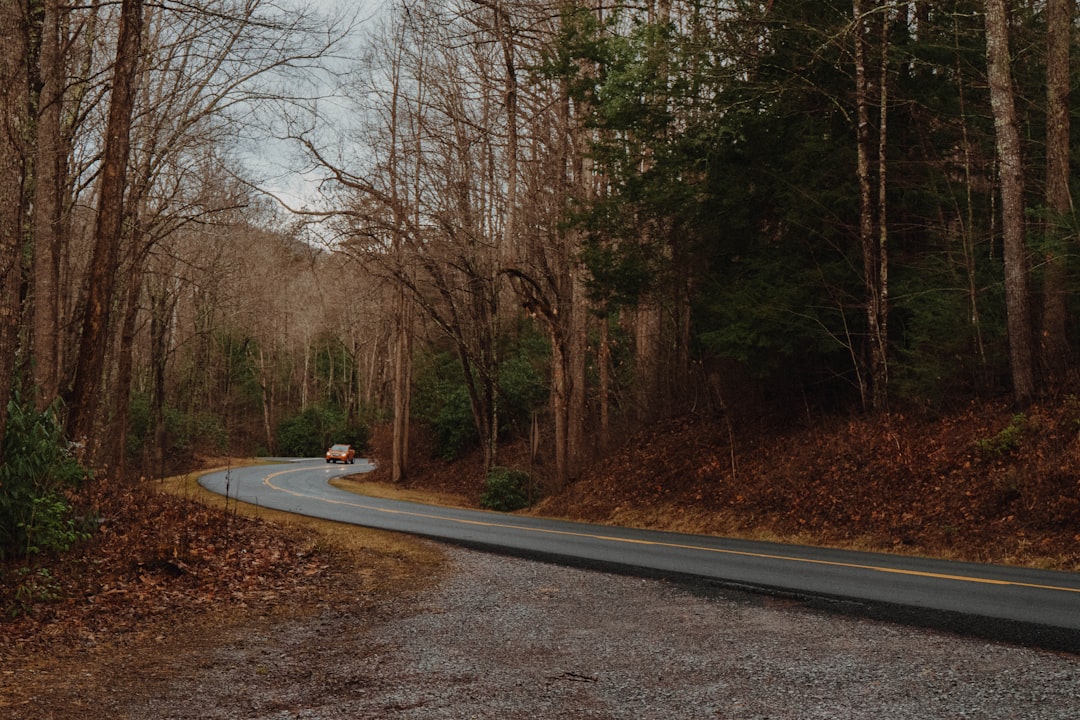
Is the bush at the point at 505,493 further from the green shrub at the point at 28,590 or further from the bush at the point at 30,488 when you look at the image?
the green shrub at the point at 28,590

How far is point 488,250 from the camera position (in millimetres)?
32875

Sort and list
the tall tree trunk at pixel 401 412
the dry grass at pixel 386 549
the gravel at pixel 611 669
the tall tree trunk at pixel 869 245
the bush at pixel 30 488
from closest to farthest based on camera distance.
Result: 1. the gravel at pixel 611 669
2. the bush at pixel 30 488
3. the dry grass at pixel 386 549
4. the tall tree trunk at pixel 869 245
5. the tall tree trunk at pixel 401 412

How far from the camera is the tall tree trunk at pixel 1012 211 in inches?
590

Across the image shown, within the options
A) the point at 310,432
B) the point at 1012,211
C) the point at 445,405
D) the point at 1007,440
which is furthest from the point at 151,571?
the point at 310,432

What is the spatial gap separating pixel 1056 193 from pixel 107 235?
14848 mm

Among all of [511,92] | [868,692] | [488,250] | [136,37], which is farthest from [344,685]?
[488,250]

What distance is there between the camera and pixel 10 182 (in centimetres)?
863

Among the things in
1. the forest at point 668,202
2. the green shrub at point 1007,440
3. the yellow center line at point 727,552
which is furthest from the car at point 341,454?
the green shrub at point 1007,440

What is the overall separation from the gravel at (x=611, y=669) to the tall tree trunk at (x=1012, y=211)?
870 cm

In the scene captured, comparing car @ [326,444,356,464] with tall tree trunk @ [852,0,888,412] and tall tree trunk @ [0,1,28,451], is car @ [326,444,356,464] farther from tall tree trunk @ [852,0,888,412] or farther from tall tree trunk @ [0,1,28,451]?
tall tree trunk @ [0,1,28,451]

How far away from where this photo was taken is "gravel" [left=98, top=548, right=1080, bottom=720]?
541 centimetres

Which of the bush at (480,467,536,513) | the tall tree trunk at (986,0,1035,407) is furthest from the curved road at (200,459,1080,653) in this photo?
the bush at (480,467,536,513)

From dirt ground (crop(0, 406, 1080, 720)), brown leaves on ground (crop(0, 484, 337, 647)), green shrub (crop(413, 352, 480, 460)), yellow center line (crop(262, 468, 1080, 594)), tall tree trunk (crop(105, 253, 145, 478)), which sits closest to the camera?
dirt ground (crop(0, 406, 1080, 720))

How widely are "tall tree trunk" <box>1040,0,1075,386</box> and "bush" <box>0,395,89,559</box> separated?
46.4 feet
